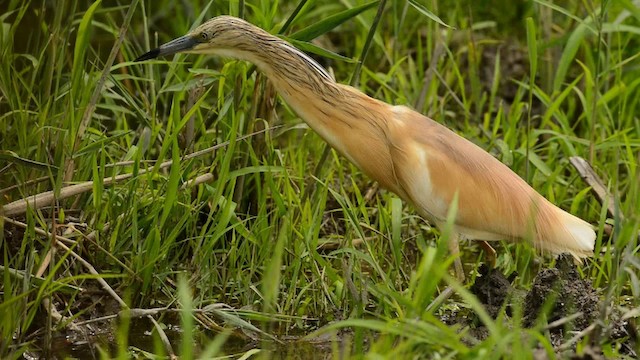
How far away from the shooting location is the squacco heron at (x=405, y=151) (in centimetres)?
399

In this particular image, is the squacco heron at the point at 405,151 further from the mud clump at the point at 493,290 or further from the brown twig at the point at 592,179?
the brown twig at the point at 592,179

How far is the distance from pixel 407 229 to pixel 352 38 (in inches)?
80.0

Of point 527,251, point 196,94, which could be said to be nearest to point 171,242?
point 196,94

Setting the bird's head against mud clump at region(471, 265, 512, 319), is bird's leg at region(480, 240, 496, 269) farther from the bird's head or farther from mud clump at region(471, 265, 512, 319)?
the bird's head

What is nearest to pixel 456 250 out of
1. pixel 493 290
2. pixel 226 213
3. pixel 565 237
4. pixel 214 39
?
pixel 493 290

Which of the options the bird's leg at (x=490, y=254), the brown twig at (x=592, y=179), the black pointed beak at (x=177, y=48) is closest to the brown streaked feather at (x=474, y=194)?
the bird's leg at (x=490, y=254)

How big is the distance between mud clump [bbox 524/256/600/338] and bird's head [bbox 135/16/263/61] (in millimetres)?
1245

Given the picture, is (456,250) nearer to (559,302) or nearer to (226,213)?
(559,302)

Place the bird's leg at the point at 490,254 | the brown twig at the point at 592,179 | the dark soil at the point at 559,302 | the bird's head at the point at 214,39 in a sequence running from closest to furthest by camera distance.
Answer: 1. the dark soil at the point at 559,302
2. the bird's head at the point at 214,39
3. the bird's leg at the point at 490,254
4. the brown twig at the point at 592,179

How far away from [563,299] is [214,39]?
55.3 inches

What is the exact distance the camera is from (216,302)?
13.2 feet

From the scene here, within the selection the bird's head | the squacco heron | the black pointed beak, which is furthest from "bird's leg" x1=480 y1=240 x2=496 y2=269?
the black pointed beak

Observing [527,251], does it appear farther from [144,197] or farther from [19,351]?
[19,351]

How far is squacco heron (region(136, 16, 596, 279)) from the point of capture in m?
3.99
